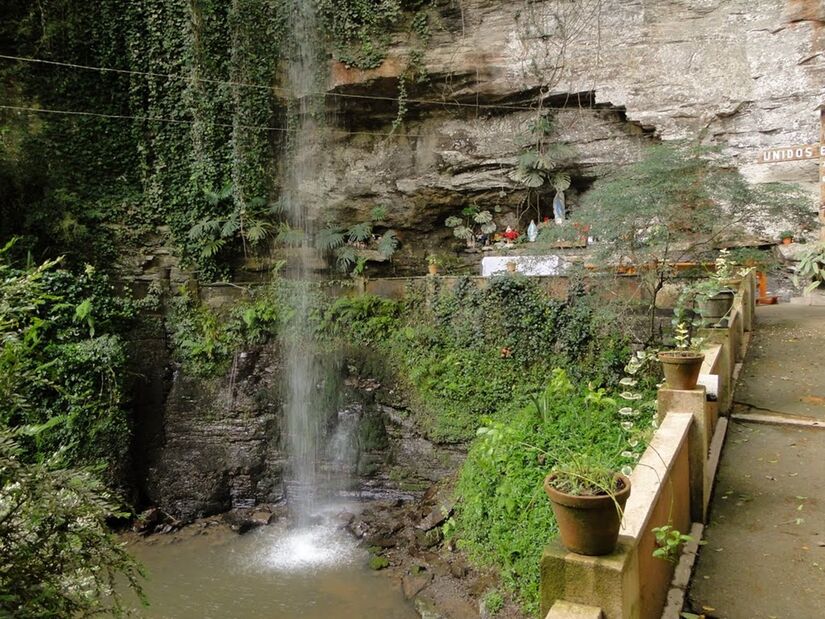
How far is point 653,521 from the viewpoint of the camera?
2.46 meters

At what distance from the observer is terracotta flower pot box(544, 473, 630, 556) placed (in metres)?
1.91

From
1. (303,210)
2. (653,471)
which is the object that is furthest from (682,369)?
(303,210)

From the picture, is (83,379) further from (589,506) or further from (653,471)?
(589,506)

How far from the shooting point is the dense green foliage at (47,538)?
7.06 feet

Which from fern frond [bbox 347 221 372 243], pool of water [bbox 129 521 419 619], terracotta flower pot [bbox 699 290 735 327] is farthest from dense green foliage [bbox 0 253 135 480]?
terracotta flower pot [bbox 699 290 735 327]

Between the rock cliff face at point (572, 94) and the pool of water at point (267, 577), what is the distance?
7852 millimetres

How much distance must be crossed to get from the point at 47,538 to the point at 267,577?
4.81m

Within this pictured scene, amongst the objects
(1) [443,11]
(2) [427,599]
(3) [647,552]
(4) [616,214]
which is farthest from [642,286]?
(1) [443,11]

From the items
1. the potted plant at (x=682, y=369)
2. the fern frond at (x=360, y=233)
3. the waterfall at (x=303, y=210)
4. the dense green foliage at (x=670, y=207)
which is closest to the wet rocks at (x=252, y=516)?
the waterfall at (x=303, y=210)

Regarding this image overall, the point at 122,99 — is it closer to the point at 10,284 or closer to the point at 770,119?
the point at 10,284

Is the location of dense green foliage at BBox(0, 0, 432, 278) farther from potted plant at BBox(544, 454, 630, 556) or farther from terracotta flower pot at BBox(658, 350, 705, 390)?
potted plant at BBox(544, 454, 630, 556)

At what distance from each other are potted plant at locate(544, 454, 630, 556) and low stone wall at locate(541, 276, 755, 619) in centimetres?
5

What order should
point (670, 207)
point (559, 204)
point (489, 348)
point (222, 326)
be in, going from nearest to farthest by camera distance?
point (670, 207), point (489, 348), point (222, 326), point (559, 204)

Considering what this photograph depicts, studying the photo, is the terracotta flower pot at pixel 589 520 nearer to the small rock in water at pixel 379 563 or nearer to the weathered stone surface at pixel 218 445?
the small rock in water at pixel 379 563
